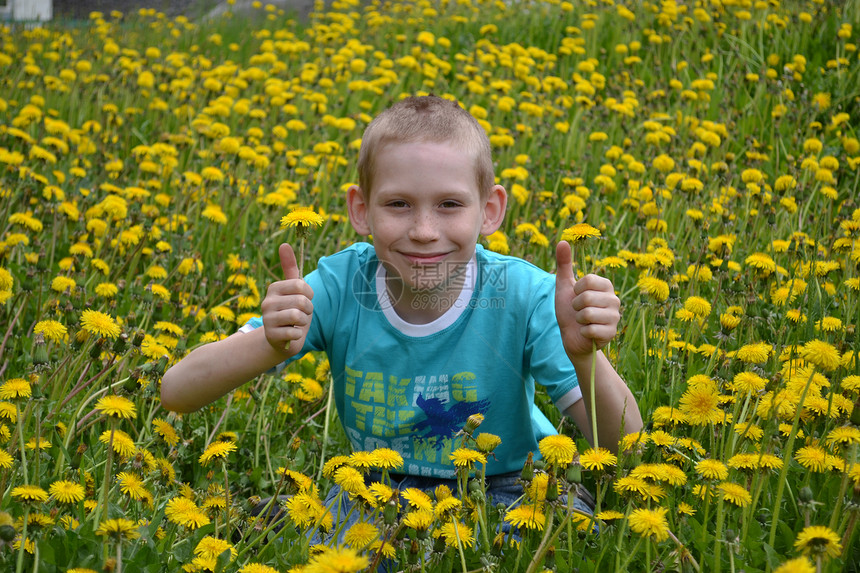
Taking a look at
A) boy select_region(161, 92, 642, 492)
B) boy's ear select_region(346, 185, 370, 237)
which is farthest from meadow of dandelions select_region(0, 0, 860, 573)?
boy's ear select_region(346, 185, 370, 237)

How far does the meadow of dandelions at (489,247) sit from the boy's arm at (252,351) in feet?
0.28

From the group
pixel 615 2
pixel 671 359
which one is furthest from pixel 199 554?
pixel 615 2

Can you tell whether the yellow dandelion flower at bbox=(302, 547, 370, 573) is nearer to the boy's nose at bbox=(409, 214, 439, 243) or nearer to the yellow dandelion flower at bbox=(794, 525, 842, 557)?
the yellow dandelion flower at bbox=(794, 525, 842, 557)

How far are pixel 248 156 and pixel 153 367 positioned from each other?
190cm

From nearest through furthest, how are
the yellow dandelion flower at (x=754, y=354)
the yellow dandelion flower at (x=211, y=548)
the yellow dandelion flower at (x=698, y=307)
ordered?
the yellow dandelion flower at (x=211, y=548) → the yellow dandelion flower at (x=754, y=354) → the yellow dandelion flower at (x=698, y=307)

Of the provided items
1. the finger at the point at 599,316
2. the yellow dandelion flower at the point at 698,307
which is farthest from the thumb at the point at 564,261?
the yellow dandelion flower at the point at 698,307

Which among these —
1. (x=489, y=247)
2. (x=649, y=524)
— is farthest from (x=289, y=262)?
(x=489, y=247)

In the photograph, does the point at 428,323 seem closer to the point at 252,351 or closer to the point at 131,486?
the point at 252,351

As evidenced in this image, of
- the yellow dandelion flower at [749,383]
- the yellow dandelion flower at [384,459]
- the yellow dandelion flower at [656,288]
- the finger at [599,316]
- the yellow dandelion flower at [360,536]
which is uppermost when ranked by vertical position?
the finger at [599,316]

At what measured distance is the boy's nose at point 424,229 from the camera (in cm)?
188

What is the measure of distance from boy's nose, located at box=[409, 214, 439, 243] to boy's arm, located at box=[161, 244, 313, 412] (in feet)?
0.94

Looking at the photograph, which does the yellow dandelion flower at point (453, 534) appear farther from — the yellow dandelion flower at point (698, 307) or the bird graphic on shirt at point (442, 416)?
the yellow dandelion flower at point (698, 307)

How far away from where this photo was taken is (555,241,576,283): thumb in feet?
5.41

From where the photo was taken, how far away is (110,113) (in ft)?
15.4
